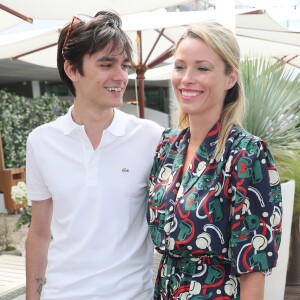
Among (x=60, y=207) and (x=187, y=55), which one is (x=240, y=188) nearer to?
(x=187, y=55)

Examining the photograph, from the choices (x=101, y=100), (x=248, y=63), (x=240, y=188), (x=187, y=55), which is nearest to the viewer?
(x=240, y=188)

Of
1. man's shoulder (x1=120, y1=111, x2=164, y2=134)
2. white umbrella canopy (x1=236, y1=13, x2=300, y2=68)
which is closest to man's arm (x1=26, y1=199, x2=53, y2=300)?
man's shoulder (x1=120, y1=111, x2=164, y2=134)

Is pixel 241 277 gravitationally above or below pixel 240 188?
below

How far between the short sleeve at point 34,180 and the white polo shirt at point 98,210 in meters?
0.01

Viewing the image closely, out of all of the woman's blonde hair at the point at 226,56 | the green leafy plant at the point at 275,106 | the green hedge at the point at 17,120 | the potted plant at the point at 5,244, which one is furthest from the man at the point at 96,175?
the green hedge at the point at 17,120

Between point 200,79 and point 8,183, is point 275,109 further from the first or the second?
point 8,183

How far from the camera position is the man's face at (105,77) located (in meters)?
1.42

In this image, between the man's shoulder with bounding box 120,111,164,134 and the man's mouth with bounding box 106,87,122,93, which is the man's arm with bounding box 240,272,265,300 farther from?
the man's mouth with bounding box 106,87,122,93

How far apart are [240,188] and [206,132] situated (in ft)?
0.78

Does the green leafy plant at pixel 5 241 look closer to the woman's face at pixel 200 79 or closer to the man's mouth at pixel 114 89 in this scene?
the man's mouth at pixel 114 89

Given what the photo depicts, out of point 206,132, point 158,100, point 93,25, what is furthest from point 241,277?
point 158,100

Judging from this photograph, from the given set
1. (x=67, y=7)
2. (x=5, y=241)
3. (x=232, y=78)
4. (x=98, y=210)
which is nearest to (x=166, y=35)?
(x=67, y=7)

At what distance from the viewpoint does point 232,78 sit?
1.37 metres

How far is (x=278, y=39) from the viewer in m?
6.84
